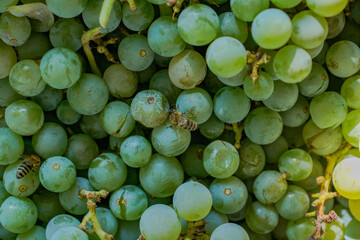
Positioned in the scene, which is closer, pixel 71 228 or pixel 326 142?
pixel 71 228

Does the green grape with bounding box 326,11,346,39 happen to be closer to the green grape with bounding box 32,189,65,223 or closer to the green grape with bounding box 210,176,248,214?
the green grape with bounding box 210,176,248,214

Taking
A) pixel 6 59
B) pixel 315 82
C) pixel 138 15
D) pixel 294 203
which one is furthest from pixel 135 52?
pixel 294 203

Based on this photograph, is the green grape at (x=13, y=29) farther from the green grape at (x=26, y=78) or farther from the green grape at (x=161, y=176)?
the green grape at (x=161, y=176)

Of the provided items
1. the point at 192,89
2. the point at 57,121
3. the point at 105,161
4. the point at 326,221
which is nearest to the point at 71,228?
the point at 105,161

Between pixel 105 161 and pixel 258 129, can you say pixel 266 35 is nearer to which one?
pixel 258 129

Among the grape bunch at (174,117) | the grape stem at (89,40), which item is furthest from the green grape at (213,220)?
the grape stem at (89,40)

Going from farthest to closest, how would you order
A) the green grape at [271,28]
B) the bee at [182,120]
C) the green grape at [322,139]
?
the green grape at [322,139]
the bee at [182,120]
the green grape at [271,28]

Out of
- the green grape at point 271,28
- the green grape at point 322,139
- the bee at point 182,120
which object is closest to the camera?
the green grape at point 271,28

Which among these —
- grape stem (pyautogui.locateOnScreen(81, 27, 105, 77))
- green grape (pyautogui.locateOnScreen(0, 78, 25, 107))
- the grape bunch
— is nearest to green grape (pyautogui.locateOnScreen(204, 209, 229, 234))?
the grape bunch
